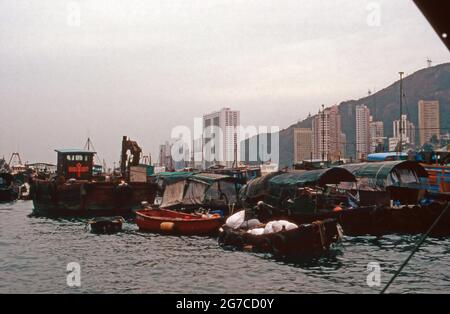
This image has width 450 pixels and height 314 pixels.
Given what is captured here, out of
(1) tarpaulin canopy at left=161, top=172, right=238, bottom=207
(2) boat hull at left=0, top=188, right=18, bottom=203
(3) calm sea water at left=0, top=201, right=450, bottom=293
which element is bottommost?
(2) boat hull at left=0, top=188, right=18, bottom=203

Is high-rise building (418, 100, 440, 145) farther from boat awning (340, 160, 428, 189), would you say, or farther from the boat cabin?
boat awning (340, 160, 428, 189)

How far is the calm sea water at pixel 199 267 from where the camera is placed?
14.7 m

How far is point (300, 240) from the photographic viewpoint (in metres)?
18.9

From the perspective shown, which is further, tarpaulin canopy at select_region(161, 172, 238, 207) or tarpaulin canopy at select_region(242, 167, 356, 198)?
tarpaulin canopy at select_region(161, 172, 238, 207)

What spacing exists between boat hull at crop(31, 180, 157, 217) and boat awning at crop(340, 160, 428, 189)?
64.8ft

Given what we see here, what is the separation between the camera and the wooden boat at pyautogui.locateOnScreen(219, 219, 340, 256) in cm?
1892

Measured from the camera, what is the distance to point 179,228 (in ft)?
86.2

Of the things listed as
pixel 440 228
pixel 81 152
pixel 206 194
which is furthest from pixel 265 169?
pixel 440 228

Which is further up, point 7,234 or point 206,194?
point 206,194

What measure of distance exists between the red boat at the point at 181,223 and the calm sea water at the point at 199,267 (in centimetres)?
61

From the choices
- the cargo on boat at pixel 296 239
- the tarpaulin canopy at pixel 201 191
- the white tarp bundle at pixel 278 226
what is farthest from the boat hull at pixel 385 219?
the tarpaulin canopy at pixel 201 191

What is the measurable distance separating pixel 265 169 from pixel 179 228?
45.2 meters

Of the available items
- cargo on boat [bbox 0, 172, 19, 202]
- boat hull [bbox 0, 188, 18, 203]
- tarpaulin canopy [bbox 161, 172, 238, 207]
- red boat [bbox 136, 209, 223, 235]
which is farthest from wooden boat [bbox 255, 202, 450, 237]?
cargo on boat [bbox 0, 172, 19, 202]

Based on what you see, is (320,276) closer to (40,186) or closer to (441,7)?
(441,7)
